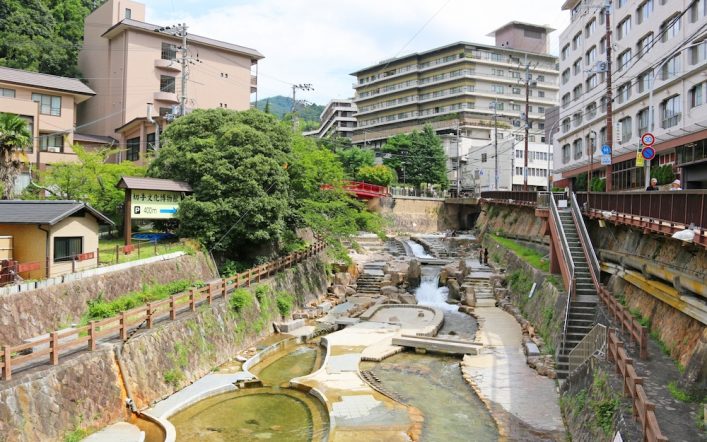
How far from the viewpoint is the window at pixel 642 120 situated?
3634 cm

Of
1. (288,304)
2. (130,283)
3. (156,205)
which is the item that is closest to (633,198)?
(288,304)

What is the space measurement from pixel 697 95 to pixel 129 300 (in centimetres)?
3125

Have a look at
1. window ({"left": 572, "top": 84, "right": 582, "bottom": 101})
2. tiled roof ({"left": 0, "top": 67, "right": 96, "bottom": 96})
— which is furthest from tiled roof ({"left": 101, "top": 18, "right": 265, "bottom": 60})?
window ({"left": 572, "top": 84, "right": 582, "bottom": 101})

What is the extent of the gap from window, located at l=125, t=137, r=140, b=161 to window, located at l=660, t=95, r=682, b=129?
42.6 m

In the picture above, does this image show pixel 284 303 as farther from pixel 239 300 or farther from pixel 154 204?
pixel 154 204

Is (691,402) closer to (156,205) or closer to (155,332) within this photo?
(155,332)

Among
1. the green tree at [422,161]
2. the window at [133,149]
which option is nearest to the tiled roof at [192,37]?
the window at [133,149]

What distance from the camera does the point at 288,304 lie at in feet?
95.4

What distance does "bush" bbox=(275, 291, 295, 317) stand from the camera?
1119 inches

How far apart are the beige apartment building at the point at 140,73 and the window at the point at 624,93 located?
37.2m

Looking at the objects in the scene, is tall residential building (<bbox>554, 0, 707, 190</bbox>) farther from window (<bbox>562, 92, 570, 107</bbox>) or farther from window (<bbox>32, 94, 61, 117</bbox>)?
window (<bbox>32, 94, 61, 117</bbox>)

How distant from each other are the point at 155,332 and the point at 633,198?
18305 millimetres

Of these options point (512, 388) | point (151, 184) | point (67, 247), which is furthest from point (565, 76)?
point (67, 247)

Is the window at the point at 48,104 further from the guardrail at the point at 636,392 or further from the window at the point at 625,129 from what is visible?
the window at the point at 625,129
